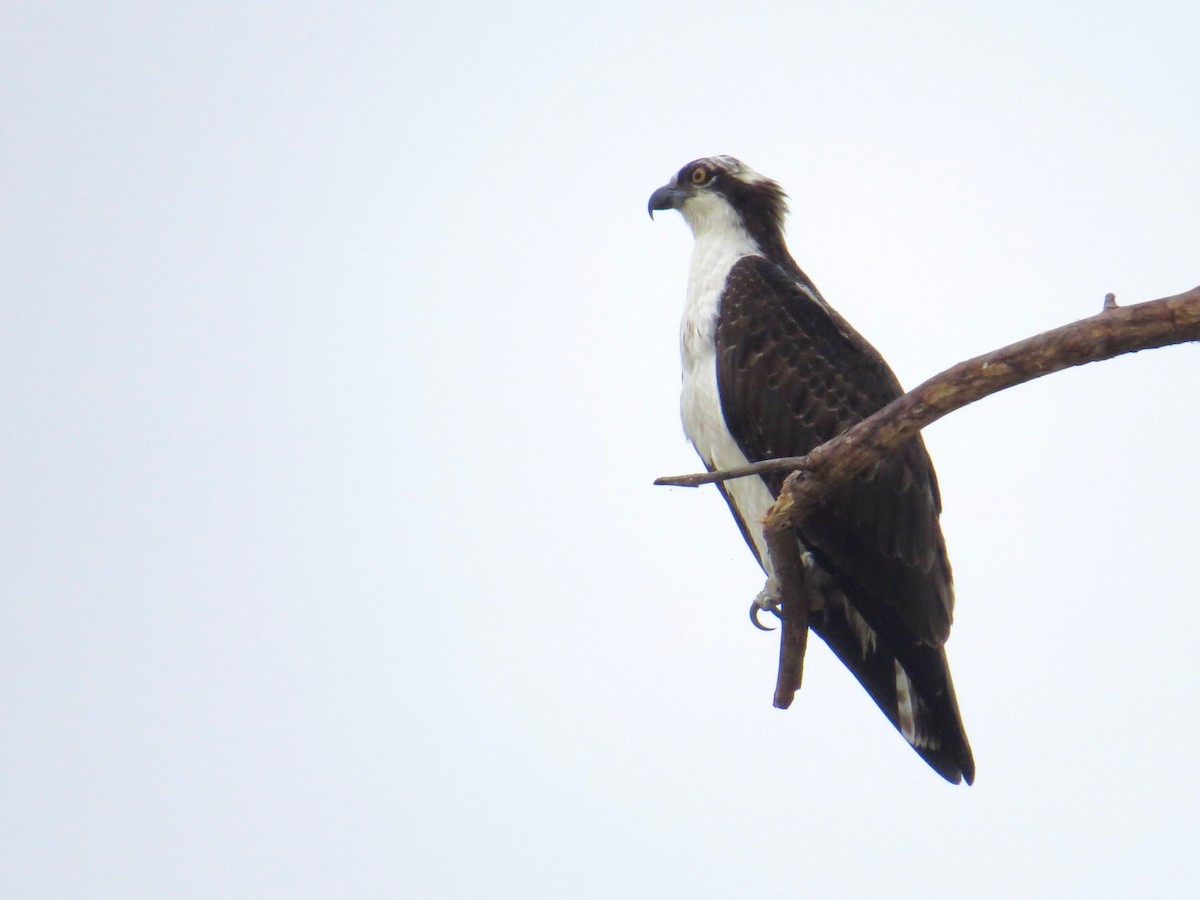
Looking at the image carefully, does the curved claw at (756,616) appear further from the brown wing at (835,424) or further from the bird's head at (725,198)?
the bird's head at (725,198)

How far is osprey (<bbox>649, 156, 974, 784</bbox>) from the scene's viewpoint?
20.6ft

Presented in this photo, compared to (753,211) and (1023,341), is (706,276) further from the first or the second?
(1023,341)

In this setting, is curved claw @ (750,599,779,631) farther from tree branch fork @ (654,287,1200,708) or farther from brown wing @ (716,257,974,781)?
tree branch fork @ (654,287,1200,708)

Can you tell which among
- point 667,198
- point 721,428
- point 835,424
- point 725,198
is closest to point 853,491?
point 835,424

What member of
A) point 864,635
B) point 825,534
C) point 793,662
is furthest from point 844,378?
point 793,662

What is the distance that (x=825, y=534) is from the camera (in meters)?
6.32

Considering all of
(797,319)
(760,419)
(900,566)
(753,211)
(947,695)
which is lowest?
→ (947,695)

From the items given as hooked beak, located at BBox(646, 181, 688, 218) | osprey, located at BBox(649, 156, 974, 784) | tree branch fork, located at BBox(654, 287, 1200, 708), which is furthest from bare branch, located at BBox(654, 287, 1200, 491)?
hooked beak, located at BBox(646, 181, 688, 218)

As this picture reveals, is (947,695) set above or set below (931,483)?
below

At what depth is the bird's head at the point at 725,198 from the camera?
7863 mm

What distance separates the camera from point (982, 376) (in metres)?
4.29

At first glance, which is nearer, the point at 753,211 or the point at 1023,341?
the point at 1023,341

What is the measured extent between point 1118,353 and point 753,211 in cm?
386

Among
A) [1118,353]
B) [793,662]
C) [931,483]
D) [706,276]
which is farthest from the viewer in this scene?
[706,276]
